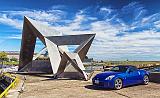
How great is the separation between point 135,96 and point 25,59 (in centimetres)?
2348

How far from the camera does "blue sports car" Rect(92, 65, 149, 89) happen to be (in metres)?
12.1

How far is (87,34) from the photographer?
2389cm

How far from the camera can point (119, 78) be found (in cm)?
1237

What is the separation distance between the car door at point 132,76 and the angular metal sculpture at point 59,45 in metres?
5.72

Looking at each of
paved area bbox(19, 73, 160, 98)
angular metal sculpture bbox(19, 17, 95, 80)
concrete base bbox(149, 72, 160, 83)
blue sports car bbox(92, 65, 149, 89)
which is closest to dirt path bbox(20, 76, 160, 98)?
paved area bbox(19, 73, 160, 98)

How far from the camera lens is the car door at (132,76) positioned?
13.0m

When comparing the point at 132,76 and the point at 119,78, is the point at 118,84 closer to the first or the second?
the point at 119,78

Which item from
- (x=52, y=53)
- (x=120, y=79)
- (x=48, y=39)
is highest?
(x=48, y=39)

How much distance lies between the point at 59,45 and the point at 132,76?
13355 millimetres

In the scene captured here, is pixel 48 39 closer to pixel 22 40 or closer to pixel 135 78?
pixel 22 40

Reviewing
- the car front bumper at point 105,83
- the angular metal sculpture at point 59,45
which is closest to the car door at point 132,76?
the car front bumper at point 105,83

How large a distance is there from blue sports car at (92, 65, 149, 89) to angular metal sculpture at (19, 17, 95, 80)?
18.5 ft

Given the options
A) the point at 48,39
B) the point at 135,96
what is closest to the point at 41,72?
the point at 48,39

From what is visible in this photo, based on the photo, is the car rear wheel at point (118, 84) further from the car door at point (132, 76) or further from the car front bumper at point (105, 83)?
the car door at point (132, 76)
